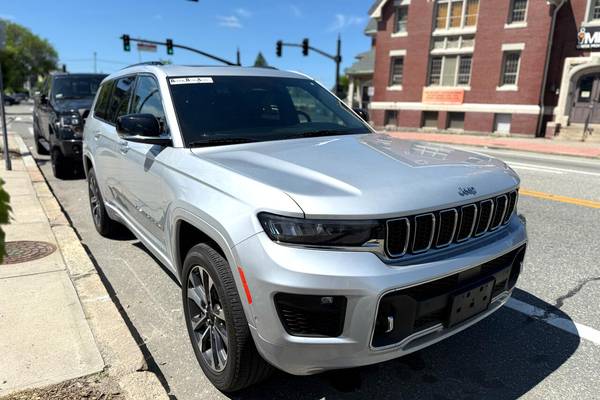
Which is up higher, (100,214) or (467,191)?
(467,191)

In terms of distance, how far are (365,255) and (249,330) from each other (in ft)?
2.29

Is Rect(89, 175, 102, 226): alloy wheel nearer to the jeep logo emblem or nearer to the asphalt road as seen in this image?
the asphalt road

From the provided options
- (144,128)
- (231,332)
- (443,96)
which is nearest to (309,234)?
(231,332)

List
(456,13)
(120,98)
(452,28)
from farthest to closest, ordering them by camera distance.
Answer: (452,28) → (456,13) → (120,98)

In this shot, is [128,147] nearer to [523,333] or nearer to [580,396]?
[523,333]

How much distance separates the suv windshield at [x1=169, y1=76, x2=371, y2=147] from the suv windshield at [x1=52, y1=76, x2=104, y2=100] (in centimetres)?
765

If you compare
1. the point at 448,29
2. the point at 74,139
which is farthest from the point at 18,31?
the point at 74,139

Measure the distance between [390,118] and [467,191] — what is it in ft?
99.4

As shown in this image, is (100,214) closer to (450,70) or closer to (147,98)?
(147,98)

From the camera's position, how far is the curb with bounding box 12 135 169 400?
2.65 m

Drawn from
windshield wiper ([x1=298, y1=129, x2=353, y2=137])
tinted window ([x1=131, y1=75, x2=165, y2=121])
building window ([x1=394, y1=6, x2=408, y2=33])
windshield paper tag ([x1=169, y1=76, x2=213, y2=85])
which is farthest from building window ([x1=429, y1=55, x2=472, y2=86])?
windshield paper tag ([x1=169, y1=76, x2=213, y2=85])

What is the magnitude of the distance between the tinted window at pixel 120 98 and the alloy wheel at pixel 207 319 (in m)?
2.23

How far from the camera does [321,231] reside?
208cm

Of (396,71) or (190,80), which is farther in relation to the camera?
(396,71)
